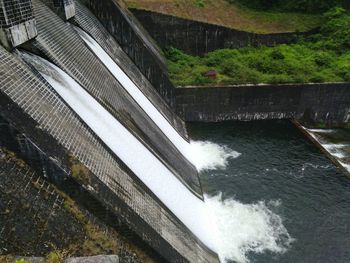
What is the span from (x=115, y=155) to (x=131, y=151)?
92 centimetres

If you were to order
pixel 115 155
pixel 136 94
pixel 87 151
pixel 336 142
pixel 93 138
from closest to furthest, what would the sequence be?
pixel 87 151
pixel 93 138
pixel 115 155
pixel 136 94
pixel 336 142

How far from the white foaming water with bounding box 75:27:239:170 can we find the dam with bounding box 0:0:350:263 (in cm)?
8

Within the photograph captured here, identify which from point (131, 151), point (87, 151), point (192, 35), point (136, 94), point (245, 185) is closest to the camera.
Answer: point (87, 151)

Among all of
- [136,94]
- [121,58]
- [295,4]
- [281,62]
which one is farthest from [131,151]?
[295,4]

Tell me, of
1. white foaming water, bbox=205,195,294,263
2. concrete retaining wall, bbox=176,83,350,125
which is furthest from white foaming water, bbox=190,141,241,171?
concrete retaining wall, bbox=176,83,350,125

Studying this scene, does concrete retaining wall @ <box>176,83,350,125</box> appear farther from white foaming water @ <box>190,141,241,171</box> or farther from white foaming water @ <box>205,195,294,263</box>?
white foaming water @ <box>205,195,294,263</box>

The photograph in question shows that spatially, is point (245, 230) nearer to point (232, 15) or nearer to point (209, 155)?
point (209, 155)

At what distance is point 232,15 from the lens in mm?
22781

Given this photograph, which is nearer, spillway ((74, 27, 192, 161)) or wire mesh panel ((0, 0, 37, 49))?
wire mesh panel ((0, 0, 37, 49))

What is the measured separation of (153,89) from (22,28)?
29.9 feet

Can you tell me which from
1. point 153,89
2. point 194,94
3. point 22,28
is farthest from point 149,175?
point 194,94

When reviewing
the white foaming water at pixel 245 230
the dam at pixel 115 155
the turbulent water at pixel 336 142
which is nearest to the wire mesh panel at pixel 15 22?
the dam at pixel 115 155

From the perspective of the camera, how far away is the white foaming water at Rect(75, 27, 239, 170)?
12.5 m

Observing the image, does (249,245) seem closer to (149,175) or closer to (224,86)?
(149,175)
